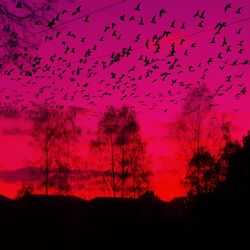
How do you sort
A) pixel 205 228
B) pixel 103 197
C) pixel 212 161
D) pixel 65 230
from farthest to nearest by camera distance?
pixel 103 197 → pixel 212 161 → pixel 65 230 → pixel 205 228

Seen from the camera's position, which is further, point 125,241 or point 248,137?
point 248,137

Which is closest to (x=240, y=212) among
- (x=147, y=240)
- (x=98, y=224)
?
(x=147, y=240)

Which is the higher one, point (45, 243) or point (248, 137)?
point (248, 137)

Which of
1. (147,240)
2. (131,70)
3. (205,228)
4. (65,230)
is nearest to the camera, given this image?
(131,70)

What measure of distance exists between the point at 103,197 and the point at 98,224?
11537 millimetres

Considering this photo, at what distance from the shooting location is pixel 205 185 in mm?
44625

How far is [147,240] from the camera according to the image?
32188mm

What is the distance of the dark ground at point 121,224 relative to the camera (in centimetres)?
2428

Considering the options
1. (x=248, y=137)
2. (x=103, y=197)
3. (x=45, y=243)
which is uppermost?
(x=248, y=137)

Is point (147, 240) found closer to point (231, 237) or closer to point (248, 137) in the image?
point (231, 237)

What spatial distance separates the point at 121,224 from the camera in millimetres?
34125

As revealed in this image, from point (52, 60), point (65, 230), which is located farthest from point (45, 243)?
point (52, 60)

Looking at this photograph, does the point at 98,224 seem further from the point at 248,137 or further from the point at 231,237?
the point at 231,237

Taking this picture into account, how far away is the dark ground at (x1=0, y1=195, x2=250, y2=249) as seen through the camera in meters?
24.3
